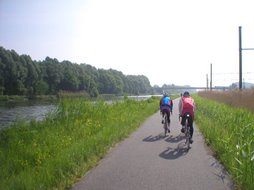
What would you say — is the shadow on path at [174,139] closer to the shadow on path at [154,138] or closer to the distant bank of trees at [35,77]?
the shadow on path at [154,138]

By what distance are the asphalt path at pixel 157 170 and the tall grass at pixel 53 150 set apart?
1.08ft

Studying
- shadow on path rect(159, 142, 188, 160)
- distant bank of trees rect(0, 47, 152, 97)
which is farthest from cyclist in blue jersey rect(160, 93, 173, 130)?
distant bank of trees rect(0, 47, 152, 97)

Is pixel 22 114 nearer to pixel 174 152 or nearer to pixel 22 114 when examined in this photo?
pixel 22 114

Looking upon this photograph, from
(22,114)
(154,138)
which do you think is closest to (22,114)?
(22,114)

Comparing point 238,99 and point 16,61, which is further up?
point 16,61

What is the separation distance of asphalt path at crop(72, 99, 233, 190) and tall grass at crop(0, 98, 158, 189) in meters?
0.33

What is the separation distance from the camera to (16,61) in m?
71.6

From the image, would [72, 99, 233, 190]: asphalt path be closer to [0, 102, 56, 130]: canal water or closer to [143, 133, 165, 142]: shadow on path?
[143, 133, 165, 142]: shadow on path

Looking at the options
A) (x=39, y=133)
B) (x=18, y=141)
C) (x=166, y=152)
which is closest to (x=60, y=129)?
(x=39, y=133)

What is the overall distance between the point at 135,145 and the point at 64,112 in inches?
249

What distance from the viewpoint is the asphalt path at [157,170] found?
21.0ft

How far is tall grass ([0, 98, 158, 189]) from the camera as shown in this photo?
6.44 meters

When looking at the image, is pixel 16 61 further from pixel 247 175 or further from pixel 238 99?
pixel 247 175

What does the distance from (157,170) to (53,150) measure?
3.08 metres
